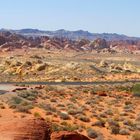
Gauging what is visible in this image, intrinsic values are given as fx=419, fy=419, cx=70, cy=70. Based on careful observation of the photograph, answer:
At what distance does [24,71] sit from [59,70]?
23.4ft

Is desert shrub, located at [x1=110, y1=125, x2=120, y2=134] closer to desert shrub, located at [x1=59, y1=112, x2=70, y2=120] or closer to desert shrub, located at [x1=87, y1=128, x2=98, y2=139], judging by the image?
desert shrub, located at [x1=87, y1=128, x2=98, y2=139]

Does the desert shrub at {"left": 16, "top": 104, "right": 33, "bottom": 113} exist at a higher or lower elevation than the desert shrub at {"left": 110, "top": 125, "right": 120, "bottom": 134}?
higher

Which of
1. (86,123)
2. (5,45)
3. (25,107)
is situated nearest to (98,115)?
(86,123)

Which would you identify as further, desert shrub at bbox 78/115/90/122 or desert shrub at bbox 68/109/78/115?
desert shrub at bbox 68/109/78/115

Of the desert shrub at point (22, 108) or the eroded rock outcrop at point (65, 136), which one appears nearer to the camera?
the eroded rock outcrop at point (65, 136)

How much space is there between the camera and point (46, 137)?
47.8 ft

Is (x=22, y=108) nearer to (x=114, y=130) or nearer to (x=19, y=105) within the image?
(x=19, y=105)

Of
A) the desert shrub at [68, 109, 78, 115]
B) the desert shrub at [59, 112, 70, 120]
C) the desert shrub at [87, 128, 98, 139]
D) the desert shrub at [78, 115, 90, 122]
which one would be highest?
the desert shrub at [87, 128, 98, 139]

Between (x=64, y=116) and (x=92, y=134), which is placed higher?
(x=92, y=134)

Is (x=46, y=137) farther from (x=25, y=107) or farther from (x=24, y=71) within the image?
(x=24, y=71)

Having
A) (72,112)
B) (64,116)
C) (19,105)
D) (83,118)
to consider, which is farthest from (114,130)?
(19,105)

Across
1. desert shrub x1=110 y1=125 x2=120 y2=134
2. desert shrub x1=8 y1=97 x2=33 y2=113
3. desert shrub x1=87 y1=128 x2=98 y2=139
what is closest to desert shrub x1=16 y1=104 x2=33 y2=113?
desert shrub x1=8 y1=97 x2=33 y2=113

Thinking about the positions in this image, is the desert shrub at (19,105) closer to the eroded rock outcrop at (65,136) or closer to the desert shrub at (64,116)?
the desert shrub at (64,116)

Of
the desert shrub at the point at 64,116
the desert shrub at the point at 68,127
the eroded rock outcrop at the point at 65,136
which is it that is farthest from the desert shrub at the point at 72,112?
the eroded rock outcrop at the point at 65,136
